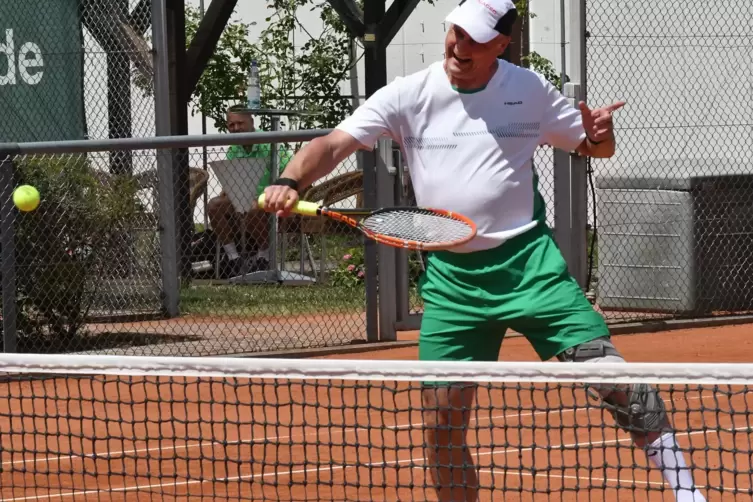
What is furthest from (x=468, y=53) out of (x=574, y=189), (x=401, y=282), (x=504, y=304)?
(x=574, y=189)

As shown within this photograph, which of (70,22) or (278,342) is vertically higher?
(70,22)

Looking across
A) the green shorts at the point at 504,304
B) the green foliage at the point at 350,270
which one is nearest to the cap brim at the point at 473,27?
the green shorts at the point at 504,304

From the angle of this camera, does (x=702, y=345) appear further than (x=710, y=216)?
No

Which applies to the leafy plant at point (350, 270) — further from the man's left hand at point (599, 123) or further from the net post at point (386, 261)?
the man's left hand at point (599, 123)

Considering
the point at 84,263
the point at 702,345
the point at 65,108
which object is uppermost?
the point at 65,108

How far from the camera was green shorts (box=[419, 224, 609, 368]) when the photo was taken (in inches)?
174

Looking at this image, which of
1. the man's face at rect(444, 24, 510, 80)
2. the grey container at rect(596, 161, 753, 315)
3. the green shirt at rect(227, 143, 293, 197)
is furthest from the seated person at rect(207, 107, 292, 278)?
the man's face at rect(444, 24, 510, 80)

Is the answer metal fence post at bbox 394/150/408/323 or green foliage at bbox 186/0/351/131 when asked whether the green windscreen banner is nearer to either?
metal fence post at bbox 394/150/408/323

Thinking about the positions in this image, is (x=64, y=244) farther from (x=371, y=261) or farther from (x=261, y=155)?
(x=371, y=261)

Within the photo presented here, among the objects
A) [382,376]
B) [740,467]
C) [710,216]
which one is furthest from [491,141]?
[710,216]

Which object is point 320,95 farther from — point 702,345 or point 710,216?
point 702,345

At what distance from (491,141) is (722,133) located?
6.79 m

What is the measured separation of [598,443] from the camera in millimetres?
6266

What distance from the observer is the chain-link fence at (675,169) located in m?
10.4
